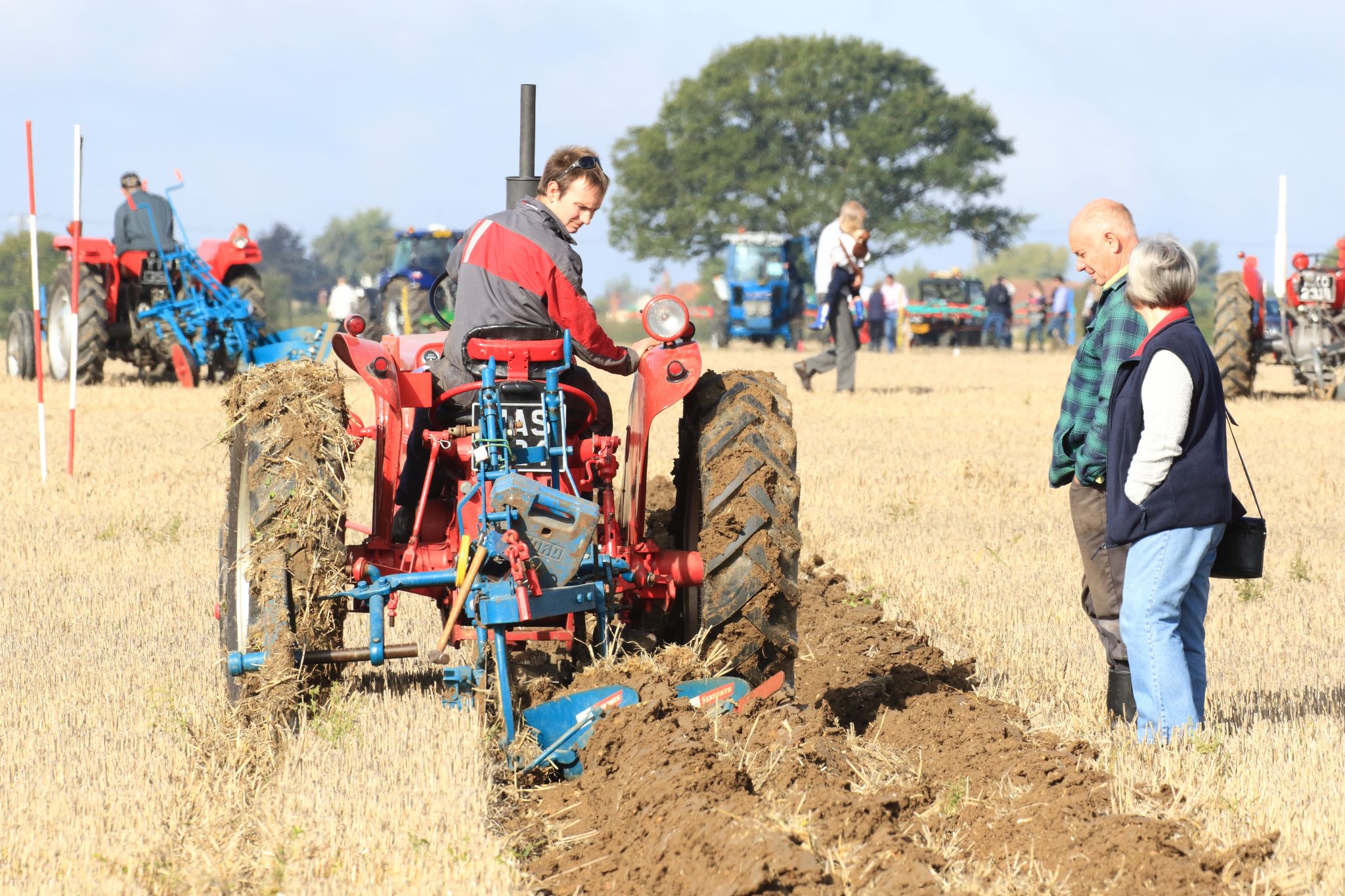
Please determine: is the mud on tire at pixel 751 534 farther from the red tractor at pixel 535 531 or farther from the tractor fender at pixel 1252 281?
the tractor fender at pixel 1252 281

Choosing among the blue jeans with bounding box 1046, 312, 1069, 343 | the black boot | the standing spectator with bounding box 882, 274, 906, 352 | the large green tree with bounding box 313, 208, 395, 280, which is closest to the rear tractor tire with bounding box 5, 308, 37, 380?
the black boot

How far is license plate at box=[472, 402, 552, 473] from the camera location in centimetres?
476

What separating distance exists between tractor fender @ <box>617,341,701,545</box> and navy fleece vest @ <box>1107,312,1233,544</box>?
132cm

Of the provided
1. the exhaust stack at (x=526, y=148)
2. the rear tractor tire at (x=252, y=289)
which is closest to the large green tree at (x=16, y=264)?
the rear tractor tire at (x=252, y=289)

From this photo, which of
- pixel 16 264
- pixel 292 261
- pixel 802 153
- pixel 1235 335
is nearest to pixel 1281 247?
pixel 1235 335

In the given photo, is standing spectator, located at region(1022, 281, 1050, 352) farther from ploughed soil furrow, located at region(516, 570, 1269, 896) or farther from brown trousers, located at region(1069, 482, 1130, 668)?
ploughed soil furrow, located at region(516, 570, 1269, 896)

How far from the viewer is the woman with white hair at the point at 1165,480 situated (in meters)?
4.72

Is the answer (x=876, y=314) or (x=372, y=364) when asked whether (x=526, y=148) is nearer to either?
(x=372, y=364)

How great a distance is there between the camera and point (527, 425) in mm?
4773

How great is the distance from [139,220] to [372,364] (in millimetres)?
12282

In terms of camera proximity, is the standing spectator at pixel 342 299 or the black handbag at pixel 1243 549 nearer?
the black handbag at pixel 1243 549

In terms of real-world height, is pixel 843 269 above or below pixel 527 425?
above

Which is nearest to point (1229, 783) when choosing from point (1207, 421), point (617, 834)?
point (1207, 421)

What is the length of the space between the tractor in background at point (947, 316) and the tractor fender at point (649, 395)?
3327 cm
